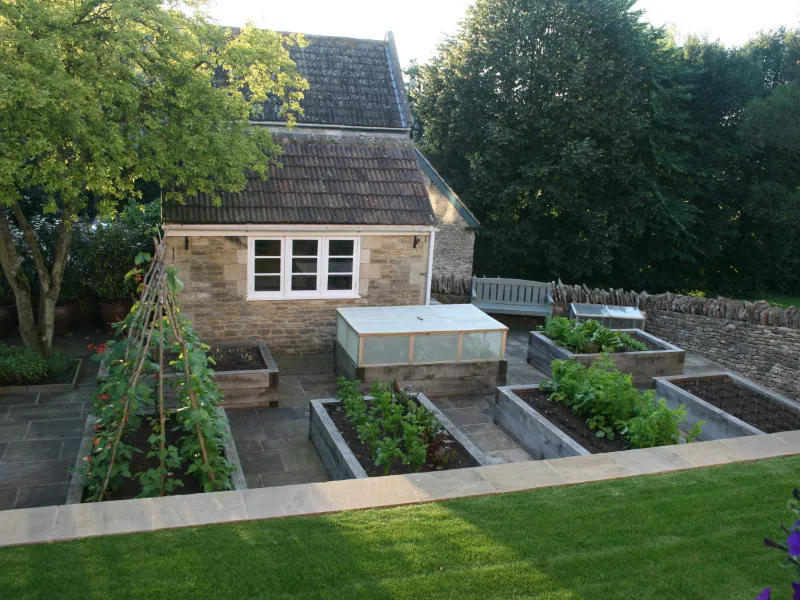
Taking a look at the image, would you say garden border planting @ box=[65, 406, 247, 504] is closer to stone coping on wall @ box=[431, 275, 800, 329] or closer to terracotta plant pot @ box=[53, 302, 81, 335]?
terracotta plant pot @ box=[53, 302, 81, 335]

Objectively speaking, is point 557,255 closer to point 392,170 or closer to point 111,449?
point 392,170

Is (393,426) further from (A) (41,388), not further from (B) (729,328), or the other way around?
(B) (729,328)

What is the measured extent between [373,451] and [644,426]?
3347mm

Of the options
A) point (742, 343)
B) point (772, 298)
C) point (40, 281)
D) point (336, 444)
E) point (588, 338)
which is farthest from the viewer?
point (772, 298)

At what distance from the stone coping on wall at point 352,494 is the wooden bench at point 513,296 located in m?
8.56

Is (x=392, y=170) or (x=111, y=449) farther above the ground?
(x=392, y=170)

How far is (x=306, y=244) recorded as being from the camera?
43.9 ft

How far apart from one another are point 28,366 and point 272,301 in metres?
4.20

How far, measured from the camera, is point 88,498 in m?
6.99

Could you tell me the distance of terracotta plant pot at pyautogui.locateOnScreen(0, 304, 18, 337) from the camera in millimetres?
13461

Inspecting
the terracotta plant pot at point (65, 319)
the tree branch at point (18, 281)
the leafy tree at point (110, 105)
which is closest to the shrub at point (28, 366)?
the tree branch at point (18, 281)

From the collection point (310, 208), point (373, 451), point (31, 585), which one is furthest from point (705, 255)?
point (31, 585)

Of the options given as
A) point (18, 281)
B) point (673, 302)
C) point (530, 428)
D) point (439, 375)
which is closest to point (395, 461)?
point (530, 428)

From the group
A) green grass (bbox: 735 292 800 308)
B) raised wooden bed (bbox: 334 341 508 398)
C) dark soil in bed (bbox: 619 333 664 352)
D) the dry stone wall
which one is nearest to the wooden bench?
the dry stone wall
